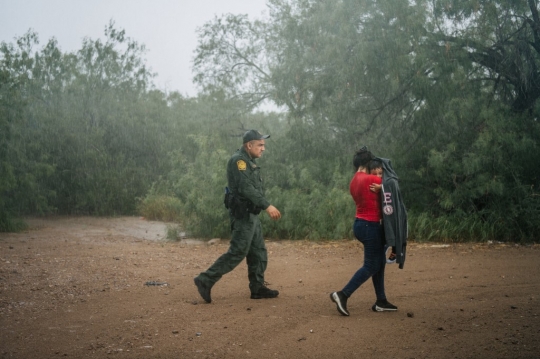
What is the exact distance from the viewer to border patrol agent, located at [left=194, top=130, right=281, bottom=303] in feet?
20.9

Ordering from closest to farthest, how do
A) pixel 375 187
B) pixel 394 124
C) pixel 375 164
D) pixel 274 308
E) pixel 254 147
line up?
1. pixel 375 187
2. pixel 375 164
3. pixel 274 308
4. pixel 254 147
5. pixel 394 124

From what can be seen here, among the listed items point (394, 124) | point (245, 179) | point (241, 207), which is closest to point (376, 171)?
point (245, 179)

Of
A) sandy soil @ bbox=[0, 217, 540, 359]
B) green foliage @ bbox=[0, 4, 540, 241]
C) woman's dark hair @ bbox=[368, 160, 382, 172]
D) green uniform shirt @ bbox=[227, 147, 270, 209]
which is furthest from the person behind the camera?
green foliage @ bbox=[0, 4, 540, 241]

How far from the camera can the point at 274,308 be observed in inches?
240

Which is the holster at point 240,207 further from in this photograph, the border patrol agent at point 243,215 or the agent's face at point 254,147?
the agent's face at point 254,147

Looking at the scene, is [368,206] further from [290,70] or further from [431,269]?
[290,70]

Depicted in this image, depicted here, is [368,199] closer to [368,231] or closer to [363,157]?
[368,231]

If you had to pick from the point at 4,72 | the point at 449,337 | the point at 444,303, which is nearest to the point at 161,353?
the point at 449,337

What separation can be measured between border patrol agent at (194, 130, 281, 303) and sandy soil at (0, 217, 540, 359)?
286 mm

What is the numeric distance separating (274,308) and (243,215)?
1.10 m

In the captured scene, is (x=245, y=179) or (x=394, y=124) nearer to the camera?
(x=245, y=179)

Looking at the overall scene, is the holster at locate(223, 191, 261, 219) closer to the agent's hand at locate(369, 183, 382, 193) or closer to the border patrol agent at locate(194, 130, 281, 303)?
the border patrol agent at locate(194, 130, 281, 303)

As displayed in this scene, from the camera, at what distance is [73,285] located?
766 centimetres

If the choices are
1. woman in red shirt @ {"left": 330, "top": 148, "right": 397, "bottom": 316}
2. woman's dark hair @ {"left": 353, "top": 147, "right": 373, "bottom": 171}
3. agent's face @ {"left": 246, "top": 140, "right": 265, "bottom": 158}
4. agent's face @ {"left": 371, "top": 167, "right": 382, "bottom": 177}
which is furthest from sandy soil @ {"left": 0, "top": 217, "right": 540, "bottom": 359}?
agent's face @ {"left": 246, "top": 140, "right": 265, "bottom": 158}
